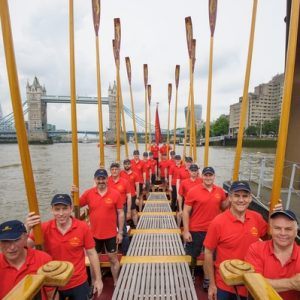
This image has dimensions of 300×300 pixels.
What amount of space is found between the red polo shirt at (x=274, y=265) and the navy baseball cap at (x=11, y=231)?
2.10m

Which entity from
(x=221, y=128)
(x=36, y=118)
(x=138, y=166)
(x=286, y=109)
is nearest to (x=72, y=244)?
(x=286, y=109)

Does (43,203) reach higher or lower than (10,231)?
lower

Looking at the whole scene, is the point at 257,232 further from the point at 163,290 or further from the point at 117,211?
the point at 117,211

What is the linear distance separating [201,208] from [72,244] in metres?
2.14

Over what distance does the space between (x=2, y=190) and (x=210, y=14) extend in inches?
878

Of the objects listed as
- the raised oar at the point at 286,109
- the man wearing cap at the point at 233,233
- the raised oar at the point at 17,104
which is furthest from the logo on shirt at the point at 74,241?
the raised oar at the point at 286,109

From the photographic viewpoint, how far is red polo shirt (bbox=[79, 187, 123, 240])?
14.8ft

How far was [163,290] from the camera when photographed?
4.06 metres

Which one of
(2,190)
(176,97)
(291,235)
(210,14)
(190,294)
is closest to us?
(291,235)

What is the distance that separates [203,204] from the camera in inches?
173

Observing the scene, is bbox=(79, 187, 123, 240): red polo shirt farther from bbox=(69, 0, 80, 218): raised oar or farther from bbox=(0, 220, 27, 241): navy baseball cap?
bbox=(0, 220, 27, 241): navy baseball cap

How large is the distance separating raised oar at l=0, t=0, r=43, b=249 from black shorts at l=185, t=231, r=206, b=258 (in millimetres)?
2506

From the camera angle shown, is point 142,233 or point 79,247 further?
point 142,233

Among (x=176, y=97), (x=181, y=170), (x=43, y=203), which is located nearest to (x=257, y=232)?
(x=181, y=170)
